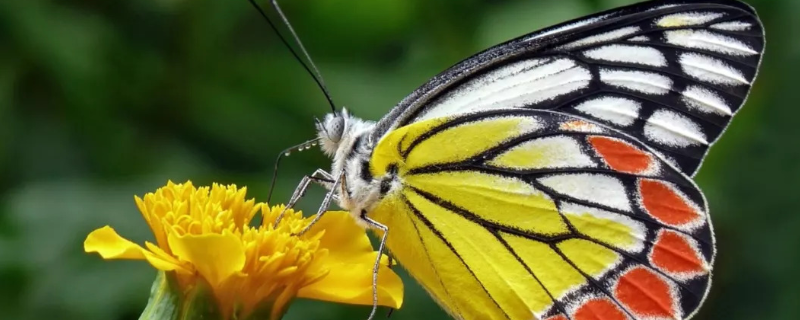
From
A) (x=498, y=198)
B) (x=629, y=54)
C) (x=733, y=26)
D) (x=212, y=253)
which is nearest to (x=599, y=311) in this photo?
(x=498, y=198)

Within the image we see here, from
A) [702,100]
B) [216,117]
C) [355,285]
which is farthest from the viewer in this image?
[216,117]

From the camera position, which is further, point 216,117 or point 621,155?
point 216,117

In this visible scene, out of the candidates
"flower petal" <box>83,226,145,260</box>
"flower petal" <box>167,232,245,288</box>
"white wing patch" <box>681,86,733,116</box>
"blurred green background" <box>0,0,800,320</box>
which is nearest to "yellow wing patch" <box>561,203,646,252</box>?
"white wing patch" <box>681,86,733,116</box>

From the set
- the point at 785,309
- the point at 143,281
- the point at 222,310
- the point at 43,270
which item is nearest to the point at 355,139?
the point at 222,310

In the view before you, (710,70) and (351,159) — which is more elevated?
(710,70)

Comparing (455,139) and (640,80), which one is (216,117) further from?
(640,80)

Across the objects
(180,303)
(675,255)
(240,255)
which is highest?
(675,255)

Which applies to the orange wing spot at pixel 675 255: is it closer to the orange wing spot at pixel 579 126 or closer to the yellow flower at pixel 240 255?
the orange wing spot at pixel 579 126

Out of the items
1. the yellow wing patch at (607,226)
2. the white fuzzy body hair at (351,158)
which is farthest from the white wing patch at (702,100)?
the white fuzzy body hair at (351,158)
